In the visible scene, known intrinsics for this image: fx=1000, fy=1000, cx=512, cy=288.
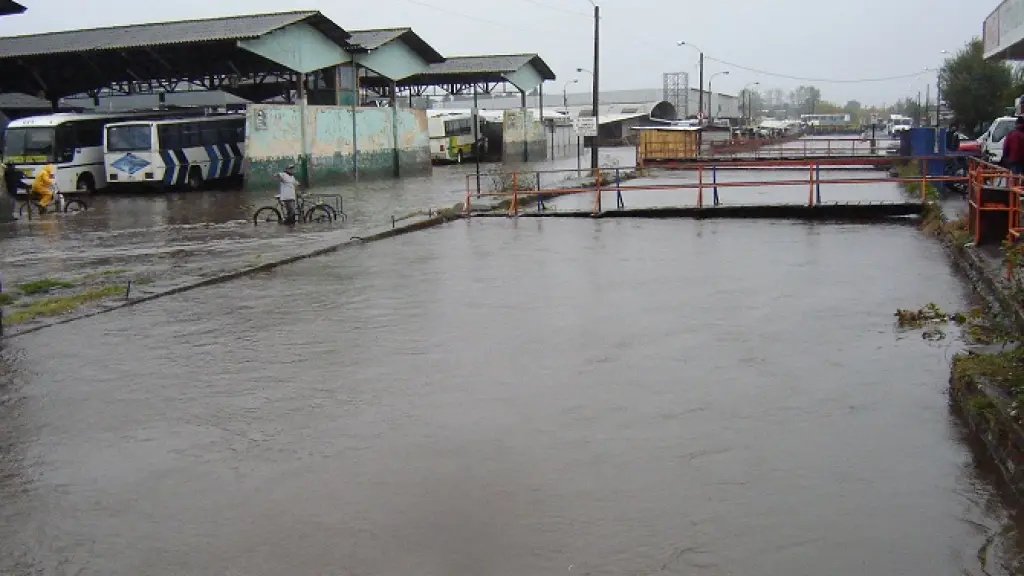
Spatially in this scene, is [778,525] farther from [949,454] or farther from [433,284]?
[433,284]

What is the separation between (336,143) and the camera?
1590 inches

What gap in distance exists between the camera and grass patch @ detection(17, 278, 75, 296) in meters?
14.3

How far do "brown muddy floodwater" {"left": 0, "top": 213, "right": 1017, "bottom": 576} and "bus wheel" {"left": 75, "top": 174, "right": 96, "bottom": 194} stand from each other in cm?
2478

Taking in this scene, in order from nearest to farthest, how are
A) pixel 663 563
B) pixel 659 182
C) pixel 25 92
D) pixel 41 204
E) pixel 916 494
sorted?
pixel 663 563, pixel 916 494, pixel 41 204, pixel 659 182, pixel 25 92

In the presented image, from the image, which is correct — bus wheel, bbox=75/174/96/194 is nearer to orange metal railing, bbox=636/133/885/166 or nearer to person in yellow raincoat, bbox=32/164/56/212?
person in yellow raincoat, bbox=32/164/56/212

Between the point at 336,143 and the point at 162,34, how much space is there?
25.1 ft

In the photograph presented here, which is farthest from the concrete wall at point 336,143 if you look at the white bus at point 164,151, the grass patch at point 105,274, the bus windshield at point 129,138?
the grass patch at point 105,274

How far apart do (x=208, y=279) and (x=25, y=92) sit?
117 ft

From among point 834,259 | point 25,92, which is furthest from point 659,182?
point 25,92

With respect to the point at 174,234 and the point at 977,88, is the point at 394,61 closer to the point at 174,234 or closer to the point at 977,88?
the point at 174,234

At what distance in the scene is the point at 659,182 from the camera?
36688 millimetres

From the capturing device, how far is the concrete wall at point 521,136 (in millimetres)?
59281

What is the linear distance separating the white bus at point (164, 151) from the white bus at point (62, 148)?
0.94m

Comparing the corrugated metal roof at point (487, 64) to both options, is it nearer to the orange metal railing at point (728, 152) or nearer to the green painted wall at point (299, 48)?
the orange metal railing at point (728, 152)
